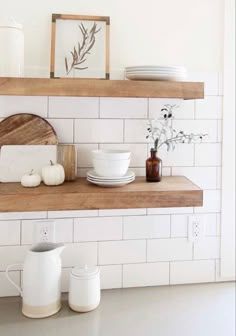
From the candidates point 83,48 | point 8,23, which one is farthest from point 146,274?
point 8,23

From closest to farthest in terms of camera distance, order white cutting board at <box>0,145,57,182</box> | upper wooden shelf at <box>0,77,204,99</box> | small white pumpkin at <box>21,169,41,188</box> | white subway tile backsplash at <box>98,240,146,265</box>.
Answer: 1. upper wooden shelf at <box>0,77,204,99</box>
2. small white pumpkin at <box>21,169,41,188</box>
3. white cutting board at <box>0,145,57,182</box>
4. white subway tile backsplash at <box>98,240,146,265</box>

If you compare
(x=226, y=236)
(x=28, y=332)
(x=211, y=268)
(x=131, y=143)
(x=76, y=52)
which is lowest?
(x=28, y=332)

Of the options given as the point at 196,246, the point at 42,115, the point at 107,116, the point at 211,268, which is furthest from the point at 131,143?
the point at 211,268

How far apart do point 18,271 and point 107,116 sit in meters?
0.70

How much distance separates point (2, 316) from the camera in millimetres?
1237

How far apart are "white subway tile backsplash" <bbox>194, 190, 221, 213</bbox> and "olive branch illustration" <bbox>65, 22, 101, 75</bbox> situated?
2.36 ft

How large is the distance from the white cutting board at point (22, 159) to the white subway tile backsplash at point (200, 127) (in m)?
0.51

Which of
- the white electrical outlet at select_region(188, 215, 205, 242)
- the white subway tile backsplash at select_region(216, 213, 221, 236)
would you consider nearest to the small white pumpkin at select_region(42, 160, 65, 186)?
the white electrical outlet at select_region(188, 215, 205, 242)

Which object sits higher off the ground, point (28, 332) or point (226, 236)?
point (226, 236)

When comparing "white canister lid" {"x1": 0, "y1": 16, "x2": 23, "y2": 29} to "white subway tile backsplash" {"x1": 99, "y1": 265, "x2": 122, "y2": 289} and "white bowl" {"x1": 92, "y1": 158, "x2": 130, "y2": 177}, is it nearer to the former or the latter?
"white bowl" {"x1": 92, "y1": 158, "x2": 130, "y2": 177}

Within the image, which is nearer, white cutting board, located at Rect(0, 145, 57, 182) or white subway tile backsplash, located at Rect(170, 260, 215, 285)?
white cutting board, located at Rect(0, 145, 57, 182)

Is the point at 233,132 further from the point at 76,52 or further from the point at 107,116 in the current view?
the point at 76,52

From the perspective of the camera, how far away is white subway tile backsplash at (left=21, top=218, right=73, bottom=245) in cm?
138

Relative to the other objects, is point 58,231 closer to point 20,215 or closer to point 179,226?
point 20,215
